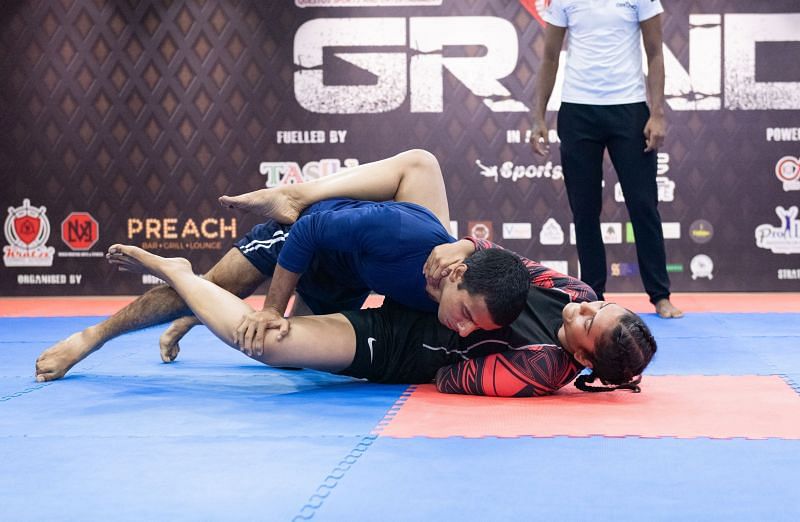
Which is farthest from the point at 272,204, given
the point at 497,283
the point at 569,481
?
the point at 569,481

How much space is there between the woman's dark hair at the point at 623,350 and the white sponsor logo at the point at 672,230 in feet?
13.2

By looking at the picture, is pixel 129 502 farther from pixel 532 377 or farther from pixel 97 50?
pixel 97 50

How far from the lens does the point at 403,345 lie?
9.70 ft

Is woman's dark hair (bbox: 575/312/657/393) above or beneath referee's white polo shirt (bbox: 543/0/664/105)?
beneath

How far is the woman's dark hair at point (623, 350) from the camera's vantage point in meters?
2.55

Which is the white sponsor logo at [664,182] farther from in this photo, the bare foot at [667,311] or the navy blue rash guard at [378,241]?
the navy blue rash guard at [378,241]

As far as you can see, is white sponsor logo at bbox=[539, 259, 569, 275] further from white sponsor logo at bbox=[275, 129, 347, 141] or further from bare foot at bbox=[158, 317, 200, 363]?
bare foot at bbox=[158, 317, 200, 363]

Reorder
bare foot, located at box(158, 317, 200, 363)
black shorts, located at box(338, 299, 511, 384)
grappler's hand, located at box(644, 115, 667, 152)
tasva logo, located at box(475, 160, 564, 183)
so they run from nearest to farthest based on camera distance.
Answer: black shorts, located at box(338, 299, 511, 384), bare foot, located at box(158, 317, 200, 363), grappler's hand, located at box(644, 115, 667, 152), tasva logo, located at box(475, 160, 564, 183)

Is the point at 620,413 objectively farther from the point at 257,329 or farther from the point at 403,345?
the point at 257,329

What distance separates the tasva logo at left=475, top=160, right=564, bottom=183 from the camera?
21.4 ft

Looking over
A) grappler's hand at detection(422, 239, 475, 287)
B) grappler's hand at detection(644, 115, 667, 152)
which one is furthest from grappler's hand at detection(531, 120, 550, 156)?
grappler's hand at detection(422, 239, 475, 287)

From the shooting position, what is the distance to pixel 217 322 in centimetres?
285

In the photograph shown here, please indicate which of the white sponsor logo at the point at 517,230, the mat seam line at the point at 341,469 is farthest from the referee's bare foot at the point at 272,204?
the white sponsor logo at the point at 517,230

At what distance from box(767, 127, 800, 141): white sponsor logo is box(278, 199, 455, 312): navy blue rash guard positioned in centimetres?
438
